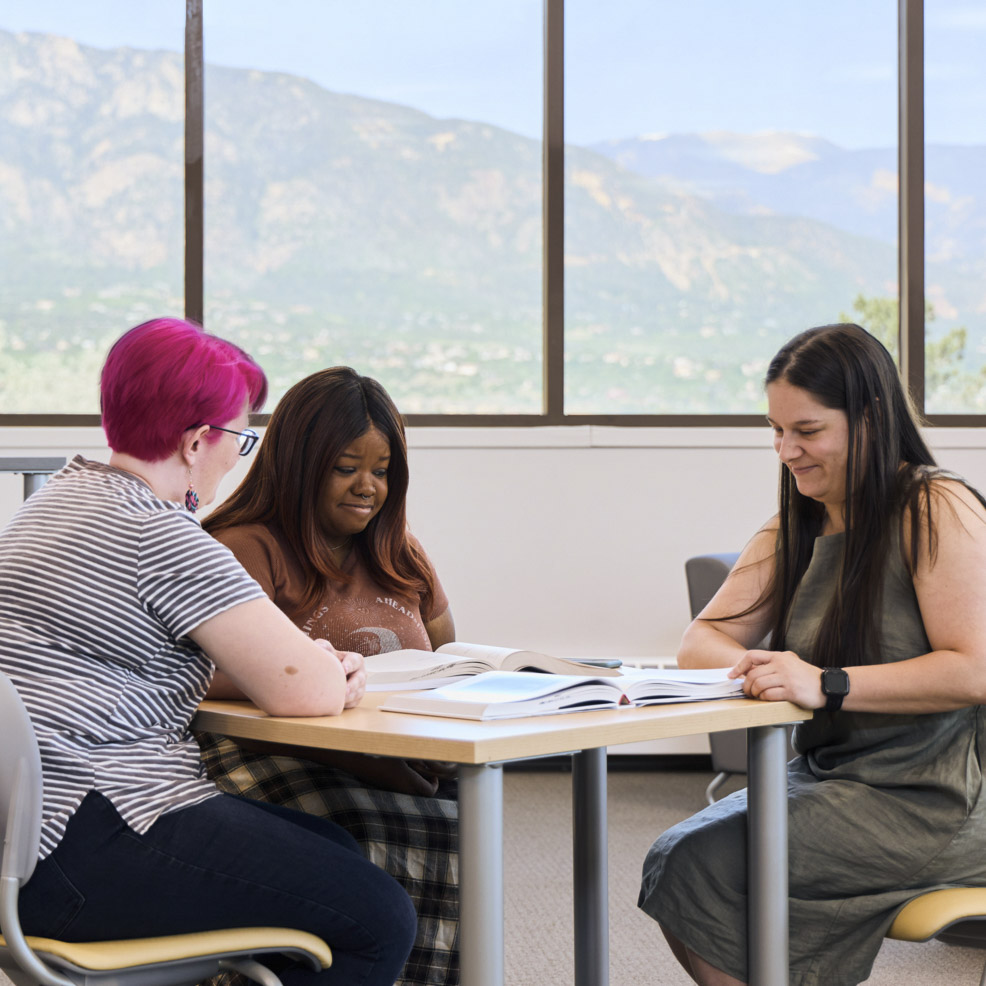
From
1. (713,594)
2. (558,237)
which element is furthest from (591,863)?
(558,237)

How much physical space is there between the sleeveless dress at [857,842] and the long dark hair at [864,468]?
0.03 meters

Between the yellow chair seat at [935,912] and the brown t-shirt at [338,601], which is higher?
the brown t-shirt at [338,601]

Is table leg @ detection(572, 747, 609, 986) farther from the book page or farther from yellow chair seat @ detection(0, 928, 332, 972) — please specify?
yellow chair seat @ detection(0, 928, 332, 972)

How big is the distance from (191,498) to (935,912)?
3.35 ft

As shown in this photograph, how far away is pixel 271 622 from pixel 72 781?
255 mm

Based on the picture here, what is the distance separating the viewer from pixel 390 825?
5.79ft

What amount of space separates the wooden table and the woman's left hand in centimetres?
2

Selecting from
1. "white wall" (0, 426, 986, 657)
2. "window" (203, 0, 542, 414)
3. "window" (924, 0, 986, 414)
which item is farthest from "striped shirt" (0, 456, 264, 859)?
"window" (924, 0, 986, 414)

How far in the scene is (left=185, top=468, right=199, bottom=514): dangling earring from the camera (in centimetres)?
140

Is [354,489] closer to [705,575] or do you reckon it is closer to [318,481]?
[318,481]

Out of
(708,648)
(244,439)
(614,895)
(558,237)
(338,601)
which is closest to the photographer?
(244,439)

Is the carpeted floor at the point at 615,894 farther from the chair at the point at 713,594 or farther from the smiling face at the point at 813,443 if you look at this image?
the smiling face at the point at 813,443

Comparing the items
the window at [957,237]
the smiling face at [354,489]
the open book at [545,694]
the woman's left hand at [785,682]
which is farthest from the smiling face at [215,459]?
the window at [957,237]

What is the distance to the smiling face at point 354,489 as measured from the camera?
1.92 metres
